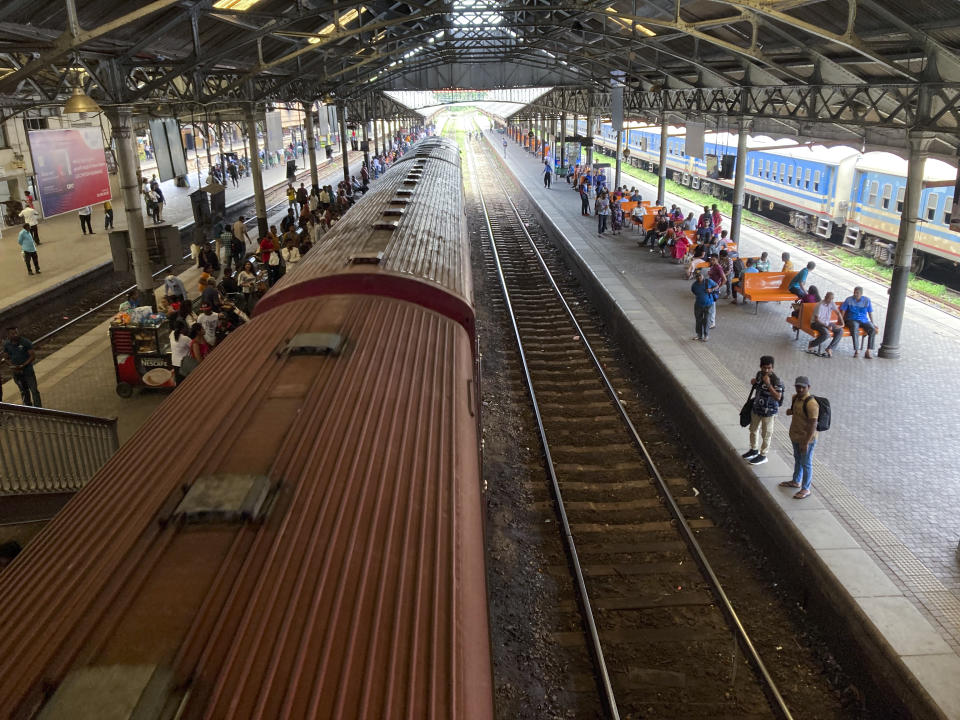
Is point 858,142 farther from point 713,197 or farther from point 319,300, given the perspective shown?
point 713,197

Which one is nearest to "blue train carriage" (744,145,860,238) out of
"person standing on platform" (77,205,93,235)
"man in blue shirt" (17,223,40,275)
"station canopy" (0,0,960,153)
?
"station canopy" (0,0,960,153)

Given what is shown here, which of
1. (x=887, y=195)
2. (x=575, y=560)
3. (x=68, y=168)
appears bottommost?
(x=575, y=560)

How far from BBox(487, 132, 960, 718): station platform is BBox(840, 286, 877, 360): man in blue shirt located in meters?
0.34

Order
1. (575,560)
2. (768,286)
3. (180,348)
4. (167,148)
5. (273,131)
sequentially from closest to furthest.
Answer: (575,560) < (180,348) < (768,286) < (167,148) < (273,131)

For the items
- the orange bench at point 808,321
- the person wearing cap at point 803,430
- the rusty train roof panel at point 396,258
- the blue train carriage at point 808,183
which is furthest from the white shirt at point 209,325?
the blue train carriage at point 808,183

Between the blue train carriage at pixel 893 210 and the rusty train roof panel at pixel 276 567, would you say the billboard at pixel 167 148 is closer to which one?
the rusty train roof panel at pixel 276 567

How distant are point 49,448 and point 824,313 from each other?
11556 mm

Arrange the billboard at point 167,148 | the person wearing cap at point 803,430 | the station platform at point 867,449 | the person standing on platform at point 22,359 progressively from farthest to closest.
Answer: the billboard at point 167,148, the person standing on platform at point 22,359, the person wearing cap at point 803,430, the station platform at point 867,449

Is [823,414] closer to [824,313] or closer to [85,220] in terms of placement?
[824,313]

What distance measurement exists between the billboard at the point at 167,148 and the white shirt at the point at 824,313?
49.2ft

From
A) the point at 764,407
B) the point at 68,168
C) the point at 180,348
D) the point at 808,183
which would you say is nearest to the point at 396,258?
the point at 180,348

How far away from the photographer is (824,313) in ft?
39.3

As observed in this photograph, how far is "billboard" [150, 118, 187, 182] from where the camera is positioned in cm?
1731

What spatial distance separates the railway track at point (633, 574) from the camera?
5996mm
